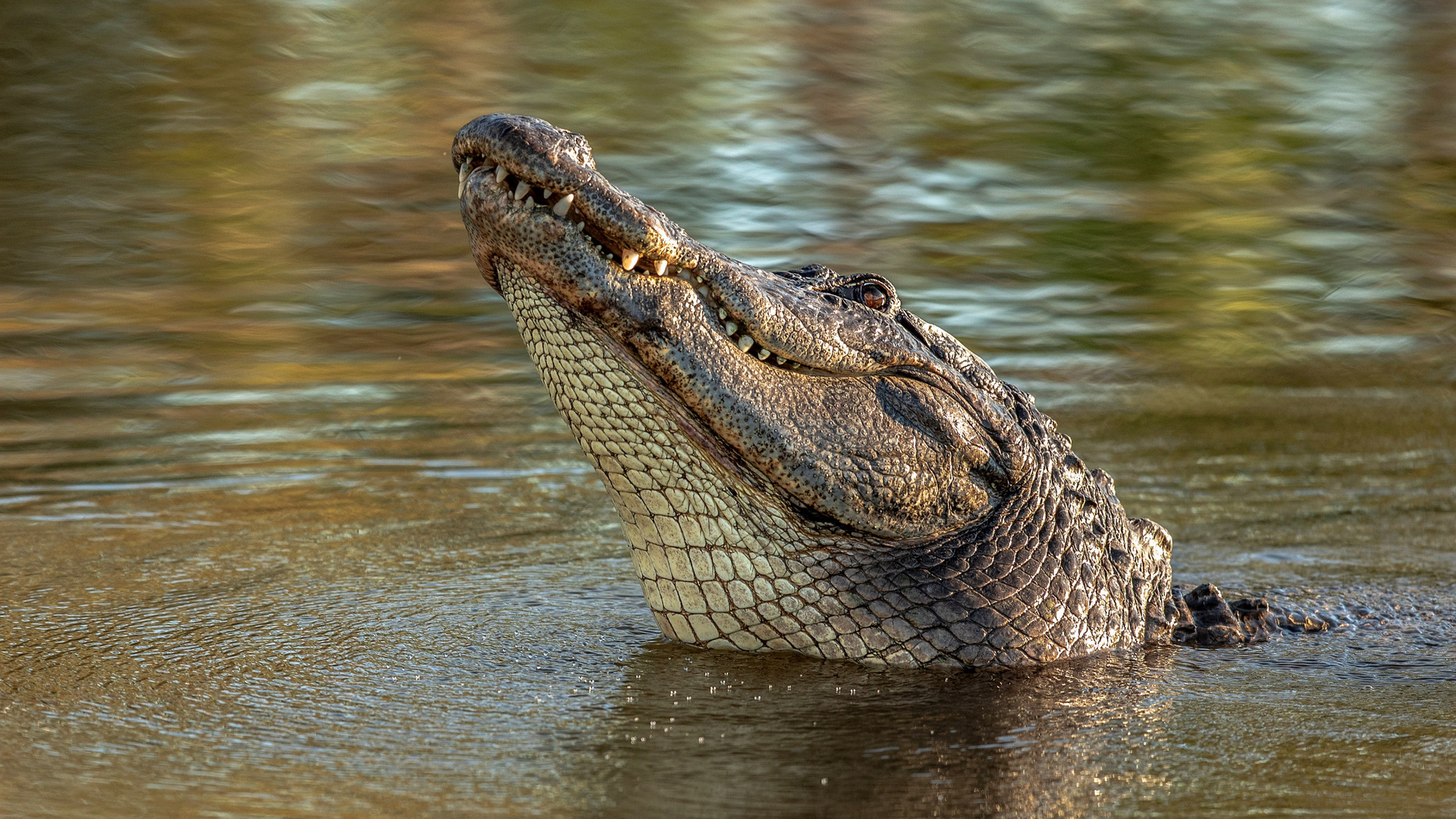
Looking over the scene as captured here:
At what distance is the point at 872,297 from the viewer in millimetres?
3756

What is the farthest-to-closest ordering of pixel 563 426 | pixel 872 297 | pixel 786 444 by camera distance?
pixel 563 426 → pixel 872 297 → pixel 786 444

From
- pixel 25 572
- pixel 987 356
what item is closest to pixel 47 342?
pixel 25 572

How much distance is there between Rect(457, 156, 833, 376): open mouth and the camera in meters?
3.26

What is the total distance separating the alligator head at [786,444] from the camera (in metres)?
3.30

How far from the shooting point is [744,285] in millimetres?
3439

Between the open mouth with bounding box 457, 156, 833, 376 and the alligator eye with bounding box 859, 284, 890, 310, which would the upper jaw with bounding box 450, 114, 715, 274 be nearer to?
the open mouth with bounding box 457, 156, 833, 376

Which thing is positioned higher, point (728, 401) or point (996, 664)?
point (728, 401)

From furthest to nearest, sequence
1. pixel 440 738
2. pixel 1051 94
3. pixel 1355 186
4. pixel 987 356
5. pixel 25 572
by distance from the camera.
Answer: pixel 1051 94, pixel 1355 186, pixel 987 356, pixel 25 572, pixel 440 738

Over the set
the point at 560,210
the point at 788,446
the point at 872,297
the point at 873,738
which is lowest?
the point at 873,738

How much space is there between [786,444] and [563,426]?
3.24 metres

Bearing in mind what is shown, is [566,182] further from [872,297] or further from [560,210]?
[872,297]

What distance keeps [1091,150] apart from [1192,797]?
30.7 ft

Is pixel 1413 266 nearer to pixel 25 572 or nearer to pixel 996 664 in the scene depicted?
pixel 996 664

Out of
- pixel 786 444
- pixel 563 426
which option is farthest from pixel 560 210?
pixel 563 426
